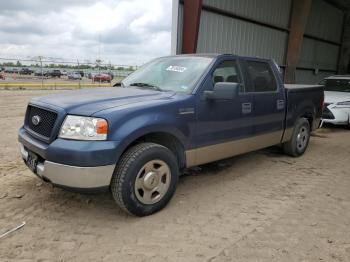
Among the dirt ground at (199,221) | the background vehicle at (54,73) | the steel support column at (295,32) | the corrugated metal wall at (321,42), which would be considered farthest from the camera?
the background vehicle at (54,73)

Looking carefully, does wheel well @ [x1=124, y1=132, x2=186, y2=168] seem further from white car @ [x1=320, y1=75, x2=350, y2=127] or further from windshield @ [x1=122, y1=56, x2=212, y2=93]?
white car @ [x1=320, y1=75, x2=350, y2=127]

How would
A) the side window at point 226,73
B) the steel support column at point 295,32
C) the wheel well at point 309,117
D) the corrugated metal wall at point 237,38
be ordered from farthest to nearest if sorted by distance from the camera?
the steel support column at point 295,32 → the corrugated metal wall at point 237,38 → the wheel well at point 309,117 → the side window at point 226,73

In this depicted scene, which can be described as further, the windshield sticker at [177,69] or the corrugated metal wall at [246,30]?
the corrugated metal wall at [246,30]

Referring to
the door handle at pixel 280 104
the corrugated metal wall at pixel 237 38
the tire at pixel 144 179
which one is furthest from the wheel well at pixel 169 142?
the corrugated metal wall at pixel 237 38

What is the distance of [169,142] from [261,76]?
2152 mm

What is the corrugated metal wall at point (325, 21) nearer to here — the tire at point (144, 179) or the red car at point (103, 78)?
the tire at point (144, 179)

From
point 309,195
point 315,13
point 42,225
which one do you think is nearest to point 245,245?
point 309,195

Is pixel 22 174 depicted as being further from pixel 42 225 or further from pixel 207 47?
pixel 207 47

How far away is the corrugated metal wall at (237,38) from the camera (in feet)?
37.1

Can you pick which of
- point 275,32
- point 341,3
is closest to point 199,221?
point 275,32

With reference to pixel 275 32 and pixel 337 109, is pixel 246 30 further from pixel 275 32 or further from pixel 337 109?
pixel 337 109

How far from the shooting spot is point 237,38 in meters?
12.9

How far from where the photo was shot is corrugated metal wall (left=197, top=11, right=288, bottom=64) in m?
11.3

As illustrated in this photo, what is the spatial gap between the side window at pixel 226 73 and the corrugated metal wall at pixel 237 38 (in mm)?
6447
